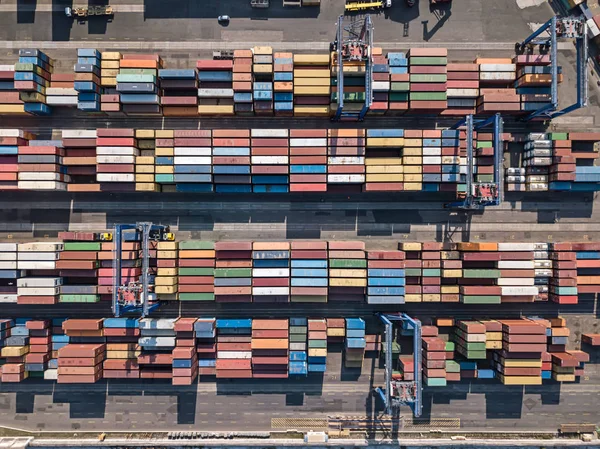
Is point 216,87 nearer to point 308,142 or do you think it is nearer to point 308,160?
point 308,142

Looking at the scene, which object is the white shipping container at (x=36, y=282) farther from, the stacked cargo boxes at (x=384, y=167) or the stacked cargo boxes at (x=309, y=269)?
the stacked cargo boxes at (x=384, y=167)

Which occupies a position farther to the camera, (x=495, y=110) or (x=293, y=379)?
(x=293, y=379)

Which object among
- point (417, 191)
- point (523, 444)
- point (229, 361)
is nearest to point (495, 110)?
point (417, 191)

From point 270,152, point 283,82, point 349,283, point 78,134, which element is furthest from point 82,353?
point 283,82

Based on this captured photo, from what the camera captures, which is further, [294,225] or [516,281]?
[294,225]

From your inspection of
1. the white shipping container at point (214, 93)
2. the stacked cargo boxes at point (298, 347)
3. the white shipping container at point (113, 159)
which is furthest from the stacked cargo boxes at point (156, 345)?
the white shipping container at point (214, 93)

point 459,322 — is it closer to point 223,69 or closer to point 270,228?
point 270,228
